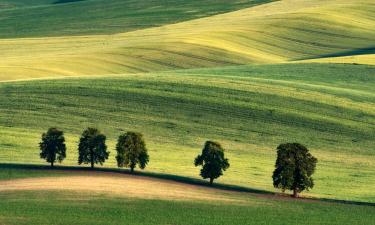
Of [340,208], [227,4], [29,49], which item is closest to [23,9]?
[227,4]

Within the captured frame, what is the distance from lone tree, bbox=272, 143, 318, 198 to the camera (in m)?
45.1

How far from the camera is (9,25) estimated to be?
118750mm

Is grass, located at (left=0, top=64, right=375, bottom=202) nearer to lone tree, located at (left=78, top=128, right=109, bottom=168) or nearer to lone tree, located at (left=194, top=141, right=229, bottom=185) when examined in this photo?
lone tree, located at (left=194, top=141, right=229, bottom=185)

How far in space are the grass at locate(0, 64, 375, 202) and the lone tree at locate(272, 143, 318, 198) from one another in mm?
934

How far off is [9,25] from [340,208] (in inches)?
3235

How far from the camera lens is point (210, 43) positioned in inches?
3752

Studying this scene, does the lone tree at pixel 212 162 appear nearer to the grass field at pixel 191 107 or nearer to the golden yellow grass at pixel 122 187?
the grass field at pixel 191 107

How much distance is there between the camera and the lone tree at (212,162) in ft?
152

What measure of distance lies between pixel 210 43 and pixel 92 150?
48.2 metres

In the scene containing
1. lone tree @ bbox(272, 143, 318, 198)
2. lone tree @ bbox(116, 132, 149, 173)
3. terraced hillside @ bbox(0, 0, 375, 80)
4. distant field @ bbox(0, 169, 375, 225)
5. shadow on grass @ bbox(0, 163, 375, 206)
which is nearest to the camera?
distant field @ bbox(0, 169, 375, 225)

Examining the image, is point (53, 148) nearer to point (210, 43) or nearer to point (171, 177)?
point (171, 177)

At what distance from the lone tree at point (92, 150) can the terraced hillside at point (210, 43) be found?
3009 centimetres

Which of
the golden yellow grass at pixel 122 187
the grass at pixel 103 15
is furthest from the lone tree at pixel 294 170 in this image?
the grass at pixel 103 15

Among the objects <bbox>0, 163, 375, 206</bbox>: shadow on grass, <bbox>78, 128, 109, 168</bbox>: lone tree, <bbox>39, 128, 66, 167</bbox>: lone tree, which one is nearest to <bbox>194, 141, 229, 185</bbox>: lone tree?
<bbox>0, 163, 375, 206</bbox>: shadow on grass
